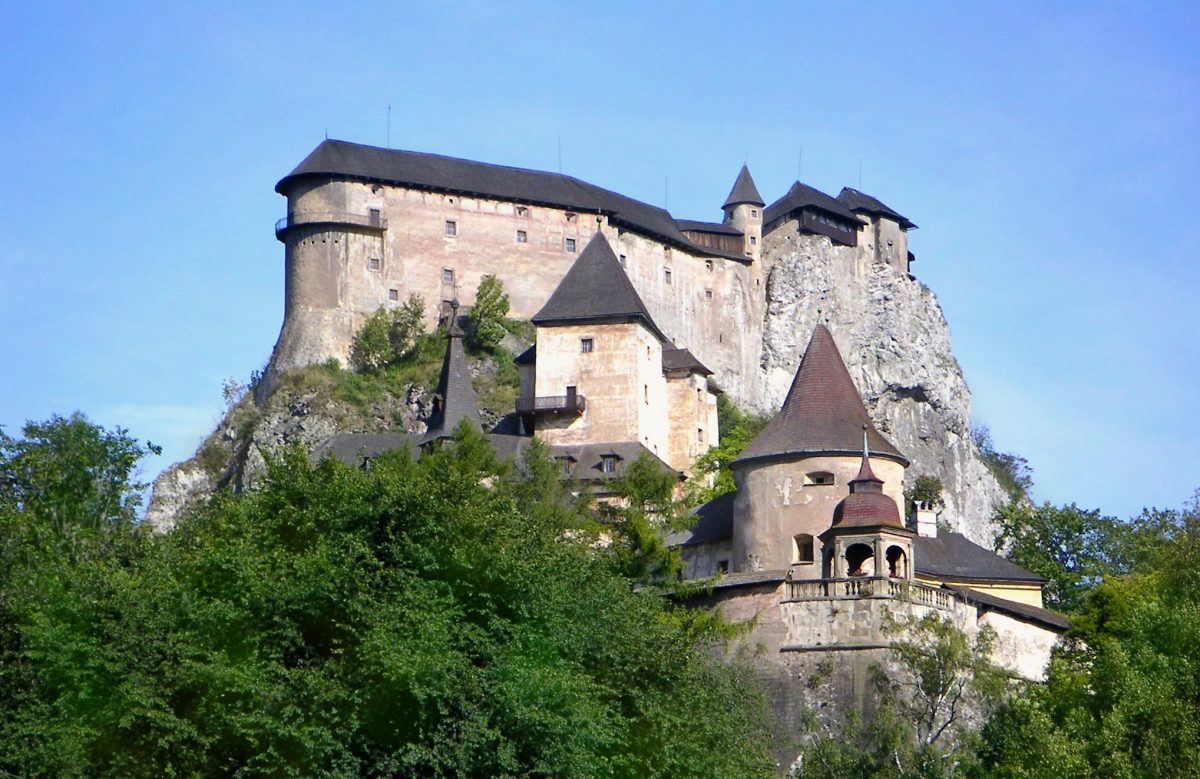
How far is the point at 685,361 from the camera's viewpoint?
301ft

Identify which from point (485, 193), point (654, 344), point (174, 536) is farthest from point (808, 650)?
point (485, 193)

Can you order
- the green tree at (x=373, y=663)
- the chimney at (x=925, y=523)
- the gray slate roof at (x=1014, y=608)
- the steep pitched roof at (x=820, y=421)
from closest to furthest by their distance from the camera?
1. the green tree at (x=373, y=663)
2. the gray slate roof at (x=1014, y=608)
3. the steep pitched roof at (x=820, y=421)
4. the chimney at (x=925, y=523)

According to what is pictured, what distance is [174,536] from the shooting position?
2248 inches

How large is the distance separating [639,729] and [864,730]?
944 centimetres

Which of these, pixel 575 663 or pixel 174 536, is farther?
pixel 174 536

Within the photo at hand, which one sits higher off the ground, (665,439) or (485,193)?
(485,193)

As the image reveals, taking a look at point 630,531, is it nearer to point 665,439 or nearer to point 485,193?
point 665,439

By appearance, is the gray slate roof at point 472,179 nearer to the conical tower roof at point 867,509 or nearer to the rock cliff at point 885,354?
the rock cliff at point 885,354

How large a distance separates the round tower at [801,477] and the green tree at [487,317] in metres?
38.2

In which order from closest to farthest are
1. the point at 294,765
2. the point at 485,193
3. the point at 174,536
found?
the point at 294,765 < the point at 174,536 < the point at 485,193

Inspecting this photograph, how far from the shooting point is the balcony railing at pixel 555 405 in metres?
84.3

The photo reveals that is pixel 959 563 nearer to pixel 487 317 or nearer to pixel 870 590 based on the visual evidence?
pixel 870 590

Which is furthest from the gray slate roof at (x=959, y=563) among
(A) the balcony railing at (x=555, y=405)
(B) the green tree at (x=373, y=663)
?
(A) the balcony railing at (x=555, y=405)

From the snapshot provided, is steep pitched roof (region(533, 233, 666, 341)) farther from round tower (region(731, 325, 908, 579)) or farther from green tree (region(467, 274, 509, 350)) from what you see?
round tower (region(731, 325, 908, 579))
